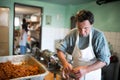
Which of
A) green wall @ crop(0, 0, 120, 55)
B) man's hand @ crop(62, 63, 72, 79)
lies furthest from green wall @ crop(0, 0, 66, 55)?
man's hand @ crop(62, 63, 72, 79)

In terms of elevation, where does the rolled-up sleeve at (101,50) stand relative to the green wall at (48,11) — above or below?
below

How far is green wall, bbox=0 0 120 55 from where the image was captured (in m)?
3.45

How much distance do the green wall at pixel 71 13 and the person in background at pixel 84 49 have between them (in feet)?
7.40

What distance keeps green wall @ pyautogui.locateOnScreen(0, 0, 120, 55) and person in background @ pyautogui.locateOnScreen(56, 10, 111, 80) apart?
226 centimetres

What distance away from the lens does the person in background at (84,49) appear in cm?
117

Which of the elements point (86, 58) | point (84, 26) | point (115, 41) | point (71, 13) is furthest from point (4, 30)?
point (84, 26)

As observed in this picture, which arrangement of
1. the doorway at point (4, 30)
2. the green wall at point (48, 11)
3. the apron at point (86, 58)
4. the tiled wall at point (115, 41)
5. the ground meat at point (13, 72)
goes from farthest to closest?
1. the green wall at point (48, 11)
2. the doorway at point (4, 30)
3. the tiled wall at point (115, 41)
4. the apron at point (86, 58)
5. the ground meat at point (13, 72)

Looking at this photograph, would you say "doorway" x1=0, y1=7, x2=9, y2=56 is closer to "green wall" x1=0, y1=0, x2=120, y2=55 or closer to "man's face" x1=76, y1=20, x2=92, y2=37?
"green wall" x1=0, y1=0, x2=120, y2=55

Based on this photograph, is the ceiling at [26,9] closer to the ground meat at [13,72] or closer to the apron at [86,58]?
the apron at [86,58]

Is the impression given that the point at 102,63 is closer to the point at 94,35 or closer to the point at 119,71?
the point at 94,35

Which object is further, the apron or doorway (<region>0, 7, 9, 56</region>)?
doorway (<region>0, 7, 9, 56</region>)

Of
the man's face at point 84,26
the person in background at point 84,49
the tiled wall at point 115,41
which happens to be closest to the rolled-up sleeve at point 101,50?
the person in background at point 84,49

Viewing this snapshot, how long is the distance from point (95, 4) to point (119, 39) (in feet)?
4.08

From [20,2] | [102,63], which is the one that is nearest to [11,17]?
[20,2]
